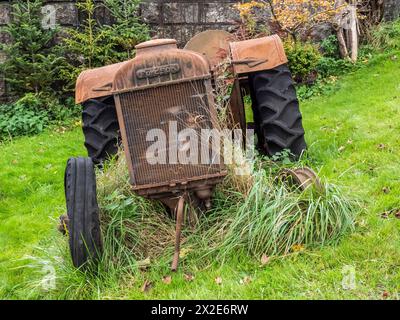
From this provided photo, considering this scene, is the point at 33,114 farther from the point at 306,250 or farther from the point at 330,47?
the point at 306,250

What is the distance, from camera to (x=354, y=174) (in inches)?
193

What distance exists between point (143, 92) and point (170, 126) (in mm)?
298

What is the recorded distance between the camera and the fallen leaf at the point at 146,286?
352 centimetres

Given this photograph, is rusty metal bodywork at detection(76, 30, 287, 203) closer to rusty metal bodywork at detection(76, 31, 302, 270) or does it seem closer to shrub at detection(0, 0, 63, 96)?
rusty metal bodywork at detection(76, 31, 302, 270)

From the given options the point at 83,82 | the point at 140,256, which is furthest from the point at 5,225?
the point at 140,256

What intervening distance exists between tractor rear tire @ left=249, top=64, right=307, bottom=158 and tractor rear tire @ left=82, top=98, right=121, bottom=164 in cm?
136

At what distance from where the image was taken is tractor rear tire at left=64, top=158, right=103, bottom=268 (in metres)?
3.50

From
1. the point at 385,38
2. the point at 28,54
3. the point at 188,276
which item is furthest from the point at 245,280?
the point at 385,38

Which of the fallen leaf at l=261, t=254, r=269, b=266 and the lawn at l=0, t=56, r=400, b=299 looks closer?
the lawn at l=0, t=56, r=400, b=299

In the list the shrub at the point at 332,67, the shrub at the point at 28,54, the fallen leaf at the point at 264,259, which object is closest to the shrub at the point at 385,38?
the shrub at the point at 332,67

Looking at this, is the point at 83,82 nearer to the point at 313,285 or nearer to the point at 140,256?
the point at 140,256

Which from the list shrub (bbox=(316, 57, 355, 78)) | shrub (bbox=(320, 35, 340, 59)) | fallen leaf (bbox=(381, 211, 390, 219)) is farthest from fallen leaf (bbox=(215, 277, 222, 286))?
shrub (bbox=(320, 35, 340, 59))

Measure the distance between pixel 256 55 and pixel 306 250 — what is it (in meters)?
1.91

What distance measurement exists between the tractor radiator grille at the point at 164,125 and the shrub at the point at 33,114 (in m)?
5.10
